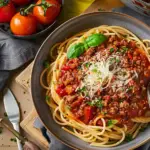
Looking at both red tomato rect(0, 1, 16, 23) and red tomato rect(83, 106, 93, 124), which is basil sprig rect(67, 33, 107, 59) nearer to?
red tomato rect(83, 106, 93, 124)

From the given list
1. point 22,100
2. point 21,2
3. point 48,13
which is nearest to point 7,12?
point 21,2

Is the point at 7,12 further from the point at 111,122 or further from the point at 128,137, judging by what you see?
the point at 128,137

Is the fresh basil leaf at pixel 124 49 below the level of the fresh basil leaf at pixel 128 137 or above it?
above

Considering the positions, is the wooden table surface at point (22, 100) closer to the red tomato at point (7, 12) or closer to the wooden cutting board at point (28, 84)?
the wooden cutting board at point (28, 84)

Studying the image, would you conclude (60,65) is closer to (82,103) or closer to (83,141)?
(82,103)

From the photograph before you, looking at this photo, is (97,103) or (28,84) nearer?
(97,103)

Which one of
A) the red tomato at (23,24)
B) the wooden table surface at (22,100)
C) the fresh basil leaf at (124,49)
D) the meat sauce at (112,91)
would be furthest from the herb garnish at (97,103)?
the red tomato at (23,24)
